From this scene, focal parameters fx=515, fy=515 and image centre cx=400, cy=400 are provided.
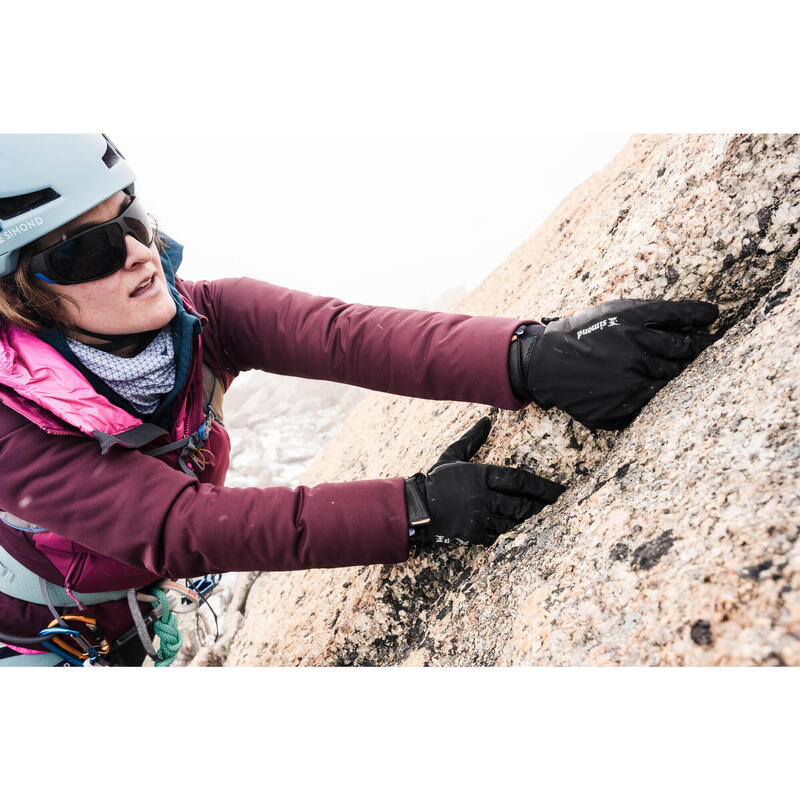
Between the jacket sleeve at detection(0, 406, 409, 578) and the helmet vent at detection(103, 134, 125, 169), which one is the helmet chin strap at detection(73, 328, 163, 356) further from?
the helmet vent at detection(103, 134, 125, 169)

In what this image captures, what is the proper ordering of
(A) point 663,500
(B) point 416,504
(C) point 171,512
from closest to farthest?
1. (A) point 663,500
2. (C) point 171,512
3. (B) point 416,504

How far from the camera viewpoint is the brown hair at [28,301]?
1.94 metres

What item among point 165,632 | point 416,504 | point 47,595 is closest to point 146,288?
point 416,504

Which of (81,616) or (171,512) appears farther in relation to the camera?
(81,616)

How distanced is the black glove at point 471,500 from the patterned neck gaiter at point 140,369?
116 cm

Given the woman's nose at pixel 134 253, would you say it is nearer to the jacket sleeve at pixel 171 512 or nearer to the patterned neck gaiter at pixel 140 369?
the patterned neck gaiter at pixel 140 369

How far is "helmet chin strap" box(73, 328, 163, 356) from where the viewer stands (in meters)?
2.13

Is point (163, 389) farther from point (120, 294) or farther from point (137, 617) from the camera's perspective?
point (137, 617)

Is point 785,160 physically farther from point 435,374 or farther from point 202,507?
point 202,507

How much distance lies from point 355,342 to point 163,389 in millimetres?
862

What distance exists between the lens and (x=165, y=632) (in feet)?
8.57

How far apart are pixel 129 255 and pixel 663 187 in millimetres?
2449

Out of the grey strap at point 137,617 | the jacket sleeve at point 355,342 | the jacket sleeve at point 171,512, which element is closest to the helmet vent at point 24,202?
the jacket sleeve at point 355,342

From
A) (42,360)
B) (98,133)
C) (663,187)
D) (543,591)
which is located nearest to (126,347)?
(42,360)
